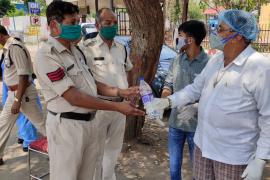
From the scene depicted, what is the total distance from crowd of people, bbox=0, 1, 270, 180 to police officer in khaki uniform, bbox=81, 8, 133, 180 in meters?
0.01

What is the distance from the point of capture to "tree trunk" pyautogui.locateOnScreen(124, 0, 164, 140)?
4438 mm

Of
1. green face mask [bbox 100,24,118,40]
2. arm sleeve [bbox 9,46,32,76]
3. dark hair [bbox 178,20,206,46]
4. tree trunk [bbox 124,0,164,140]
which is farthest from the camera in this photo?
tree trunk [bbox 124,0,164,140]

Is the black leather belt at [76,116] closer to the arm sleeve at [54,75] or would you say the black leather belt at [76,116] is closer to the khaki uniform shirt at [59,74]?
the khaki uniform shirt at [59,74]

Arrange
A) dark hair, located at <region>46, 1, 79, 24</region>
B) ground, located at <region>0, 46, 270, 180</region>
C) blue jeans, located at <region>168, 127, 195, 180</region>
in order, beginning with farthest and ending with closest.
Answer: ground, located at <region>0, 46, 270, 180</region> → blue jeans, located at <region>168, 127, 195, 180</region> → dark hair, located at <region>46, 1, 79, 24</region>

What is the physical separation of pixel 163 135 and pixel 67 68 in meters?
3.44

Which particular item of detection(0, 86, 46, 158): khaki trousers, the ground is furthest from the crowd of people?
detection(0, 86, 46, 158): khaki trousers

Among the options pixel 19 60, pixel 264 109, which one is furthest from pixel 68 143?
pixel 19 60

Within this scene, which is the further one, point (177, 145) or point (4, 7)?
point (4, 7)

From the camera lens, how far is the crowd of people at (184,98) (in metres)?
2.19

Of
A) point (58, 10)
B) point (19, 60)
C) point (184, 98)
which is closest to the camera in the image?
point (58, 10)

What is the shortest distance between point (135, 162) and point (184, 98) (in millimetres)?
2141

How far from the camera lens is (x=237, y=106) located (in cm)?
219

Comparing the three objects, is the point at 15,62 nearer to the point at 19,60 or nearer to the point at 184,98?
the point at 19,60

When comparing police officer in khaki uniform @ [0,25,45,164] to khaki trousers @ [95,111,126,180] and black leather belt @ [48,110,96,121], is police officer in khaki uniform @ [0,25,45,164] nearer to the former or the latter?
khaki trousers @ [95,111,126,180]
